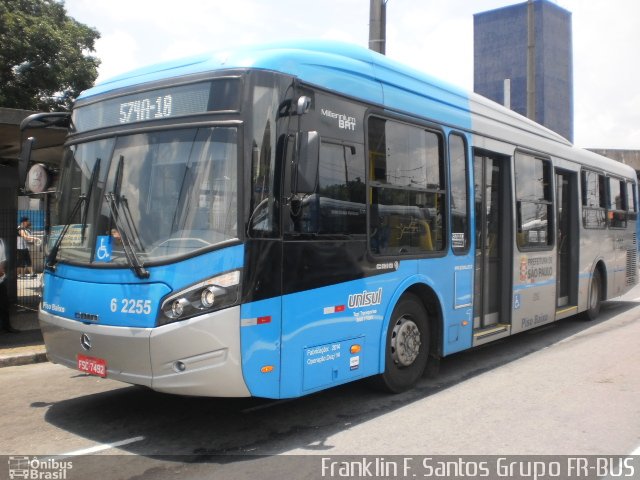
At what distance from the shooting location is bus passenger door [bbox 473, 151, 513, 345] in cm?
748

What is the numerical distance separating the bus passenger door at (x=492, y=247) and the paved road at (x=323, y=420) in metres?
0.66

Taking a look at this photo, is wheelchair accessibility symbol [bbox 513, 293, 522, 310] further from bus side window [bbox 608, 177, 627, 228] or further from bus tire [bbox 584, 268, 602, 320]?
bus side window [bbox 608, 177, 627, 228]

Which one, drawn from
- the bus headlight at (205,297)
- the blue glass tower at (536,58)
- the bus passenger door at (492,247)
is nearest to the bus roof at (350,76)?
the bus passenger door at (492,247)

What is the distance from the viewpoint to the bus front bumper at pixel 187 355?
430 centimetres

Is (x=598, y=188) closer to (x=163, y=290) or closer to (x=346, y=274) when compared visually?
(x=346, y=274)

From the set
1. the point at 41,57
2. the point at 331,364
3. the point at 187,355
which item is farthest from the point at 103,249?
the point at 41,57

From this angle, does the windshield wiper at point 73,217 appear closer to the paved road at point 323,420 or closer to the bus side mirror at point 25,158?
the bus side mirror at point 25,158

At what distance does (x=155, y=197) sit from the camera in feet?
15.3

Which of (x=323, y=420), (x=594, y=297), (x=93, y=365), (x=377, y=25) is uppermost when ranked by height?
(x=377, y=25)

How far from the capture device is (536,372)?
7215 mm

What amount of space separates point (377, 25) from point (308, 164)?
7280 millimetres

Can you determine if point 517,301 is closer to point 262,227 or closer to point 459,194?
point 459,194

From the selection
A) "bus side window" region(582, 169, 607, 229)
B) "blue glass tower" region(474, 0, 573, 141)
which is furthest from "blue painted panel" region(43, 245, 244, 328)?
"blue glass tower" region(474, 0, 573, 141)

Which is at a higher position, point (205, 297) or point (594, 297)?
point (205, 297)
